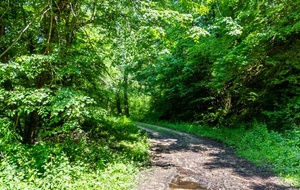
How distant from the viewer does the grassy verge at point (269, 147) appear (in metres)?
6.21

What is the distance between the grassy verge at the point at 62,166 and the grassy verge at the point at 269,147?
346 centimetres

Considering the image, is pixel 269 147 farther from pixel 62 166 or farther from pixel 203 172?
pixel 62 166

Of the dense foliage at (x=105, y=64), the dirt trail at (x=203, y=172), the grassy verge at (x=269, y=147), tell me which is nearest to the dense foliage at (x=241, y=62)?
the dense foliage at (x=105, y=64)

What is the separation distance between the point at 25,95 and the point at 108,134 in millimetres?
4988

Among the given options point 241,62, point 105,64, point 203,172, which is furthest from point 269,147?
point 105,64

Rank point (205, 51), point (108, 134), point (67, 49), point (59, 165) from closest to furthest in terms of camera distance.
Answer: point (59, 165) < point (67, 49) < point (108, 134) < point (205, 51)

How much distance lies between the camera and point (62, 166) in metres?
4.69

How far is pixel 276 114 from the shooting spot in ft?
31.7

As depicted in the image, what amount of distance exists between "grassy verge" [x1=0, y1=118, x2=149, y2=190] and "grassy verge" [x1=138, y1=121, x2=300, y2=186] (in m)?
3.46

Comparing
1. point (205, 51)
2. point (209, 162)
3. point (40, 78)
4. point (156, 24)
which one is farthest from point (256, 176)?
point (205, 51)

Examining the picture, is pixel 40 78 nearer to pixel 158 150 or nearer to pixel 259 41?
pixel 158 150

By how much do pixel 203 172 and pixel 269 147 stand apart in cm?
287

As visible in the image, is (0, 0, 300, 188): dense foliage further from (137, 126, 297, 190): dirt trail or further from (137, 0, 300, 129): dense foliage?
(137, 126, 297, 190): dirt trail

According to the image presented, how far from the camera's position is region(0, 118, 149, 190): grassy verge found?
4293 millimetres
